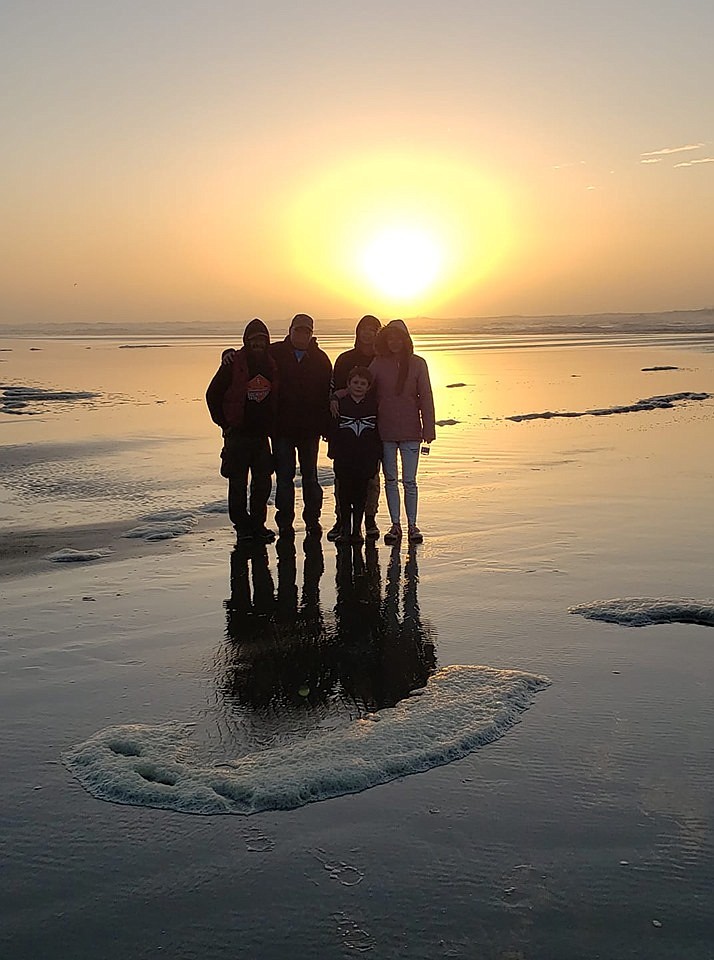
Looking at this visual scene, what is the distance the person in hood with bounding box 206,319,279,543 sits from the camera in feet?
30.5

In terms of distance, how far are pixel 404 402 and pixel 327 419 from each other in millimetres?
866

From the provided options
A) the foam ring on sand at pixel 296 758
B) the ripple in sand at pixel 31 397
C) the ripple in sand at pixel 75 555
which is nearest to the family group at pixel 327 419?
the ripple in sand at pixel 75 555

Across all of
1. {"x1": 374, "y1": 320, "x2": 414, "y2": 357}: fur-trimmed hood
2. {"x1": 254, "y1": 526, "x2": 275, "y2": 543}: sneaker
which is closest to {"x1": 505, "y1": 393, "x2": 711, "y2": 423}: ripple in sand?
{"x1": 374, "y1": 320, "x2": 414, "y2": 357}: fur-trimmed hood

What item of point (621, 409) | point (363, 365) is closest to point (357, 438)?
point (363, 365)

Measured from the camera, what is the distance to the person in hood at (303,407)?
946 centimetres

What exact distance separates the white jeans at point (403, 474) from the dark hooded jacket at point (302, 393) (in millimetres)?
712

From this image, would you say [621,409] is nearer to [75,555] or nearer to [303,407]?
[303,407]

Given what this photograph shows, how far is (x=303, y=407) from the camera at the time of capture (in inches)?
373

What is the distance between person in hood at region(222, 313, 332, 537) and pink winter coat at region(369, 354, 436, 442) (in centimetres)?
60

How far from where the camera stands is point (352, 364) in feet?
30.8

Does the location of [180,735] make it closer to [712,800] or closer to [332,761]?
[332,761]

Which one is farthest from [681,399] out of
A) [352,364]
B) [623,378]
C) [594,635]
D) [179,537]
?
[594,635]

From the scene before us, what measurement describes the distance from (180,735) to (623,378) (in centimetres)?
2473

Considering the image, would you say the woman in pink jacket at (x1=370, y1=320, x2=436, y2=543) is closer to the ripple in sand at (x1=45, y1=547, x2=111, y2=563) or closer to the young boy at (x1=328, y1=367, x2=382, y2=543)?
the young boy at (x1=328, y1=367, x2=382, y2=543)
